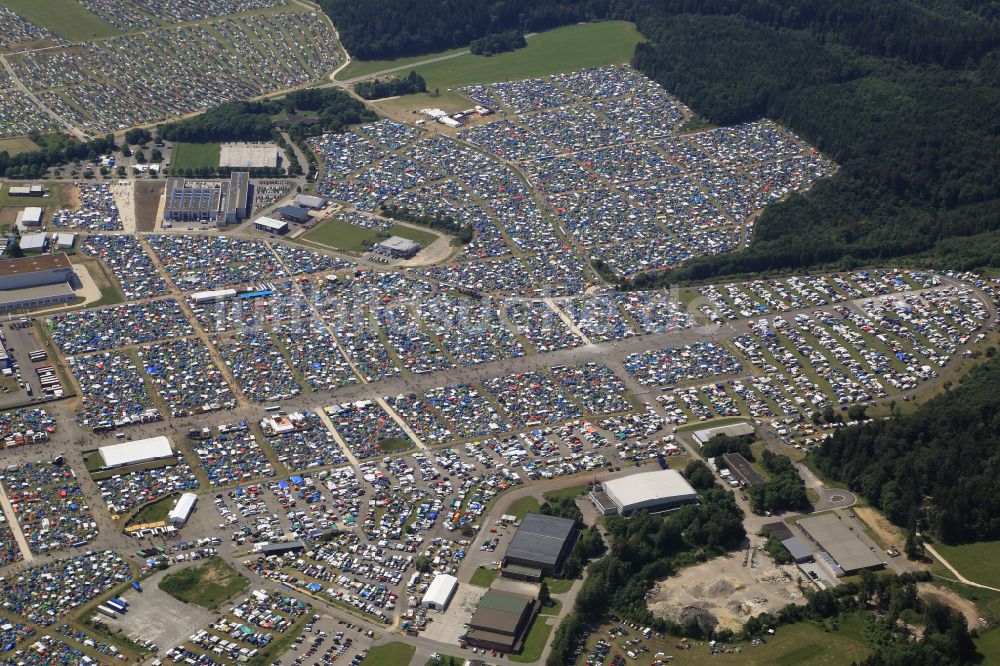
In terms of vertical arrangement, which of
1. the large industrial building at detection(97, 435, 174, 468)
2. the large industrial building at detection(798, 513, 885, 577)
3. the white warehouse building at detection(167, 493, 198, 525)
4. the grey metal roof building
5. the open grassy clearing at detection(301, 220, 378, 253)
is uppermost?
the large industrial building at detection(798, 513, 885, 577)

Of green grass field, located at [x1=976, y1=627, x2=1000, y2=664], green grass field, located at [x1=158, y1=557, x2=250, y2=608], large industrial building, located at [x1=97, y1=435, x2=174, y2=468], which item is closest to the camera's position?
green grass field, located at [x1=976, y1=627, x2=1000, y2=664]

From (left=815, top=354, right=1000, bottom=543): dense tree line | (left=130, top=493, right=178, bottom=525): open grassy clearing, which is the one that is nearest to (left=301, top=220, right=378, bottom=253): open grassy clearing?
(left=130, top=493, right=178, bottom=525): open grassy clearing

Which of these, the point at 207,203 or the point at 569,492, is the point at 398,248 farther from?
the point at 569,492

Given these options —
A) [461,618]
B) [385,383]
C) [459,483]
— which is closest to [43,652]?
A: [461,618]

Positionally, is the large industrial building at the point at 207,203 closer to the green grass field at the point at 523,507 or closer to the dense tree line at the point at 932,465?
the green grass field at the point at 523,507

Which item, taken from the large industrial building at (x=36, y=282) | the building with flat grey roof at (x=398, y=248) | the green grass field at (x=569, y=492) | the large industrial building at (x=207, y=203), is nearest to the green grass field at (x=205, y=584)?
the green grass field at (x=569, y=492)

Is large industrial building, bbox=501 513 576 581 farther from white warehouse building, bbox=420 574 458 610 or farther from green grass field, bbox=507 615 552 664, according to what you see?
green grass field, bbox=507 615 552 664
